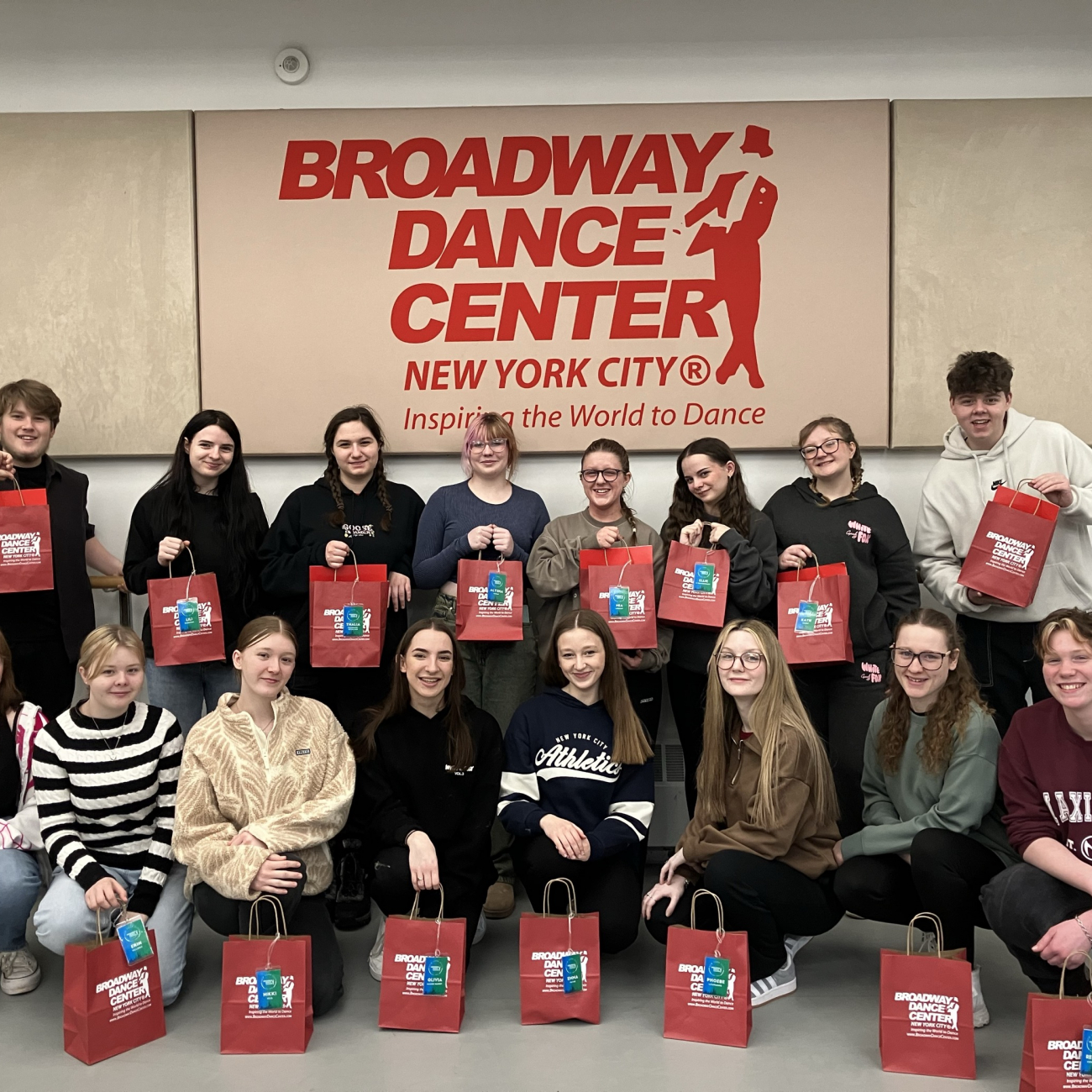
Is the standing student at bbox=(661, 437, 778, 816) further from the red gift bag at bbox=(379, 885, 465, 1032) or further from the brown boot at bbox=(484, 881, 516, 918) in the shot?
the red gift bag at bbox=(379, 885, 465, 1032)

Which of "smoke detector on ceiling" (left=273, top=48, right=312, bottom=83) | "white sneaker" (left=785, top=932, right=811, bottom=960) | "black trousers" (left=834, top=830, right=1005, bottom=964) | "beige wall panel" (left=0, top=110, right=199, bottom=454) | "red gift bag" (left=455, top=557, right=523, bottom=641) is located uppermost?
"smoke detector on ceiling" (left=273, top=48, right=312, bottom=83)

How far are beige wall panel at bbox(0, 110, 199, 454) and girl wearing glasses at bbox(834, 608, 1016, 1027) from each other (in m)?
2.69

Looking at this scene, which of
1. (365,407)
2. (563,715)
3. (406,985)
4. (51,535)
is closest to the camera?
(406,985)

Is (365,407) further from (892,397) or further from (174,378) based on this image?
(892,397)

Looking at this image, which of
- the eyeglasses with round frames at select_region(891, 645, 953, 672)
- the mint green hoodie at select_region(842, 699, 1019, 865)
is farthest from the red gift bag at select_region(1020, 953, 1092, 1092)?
the eyeglasses with round frames at select_region(891, 645, 953, 672)

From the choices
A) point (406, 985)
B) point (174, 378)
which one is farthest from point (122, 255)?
point (406, 985)

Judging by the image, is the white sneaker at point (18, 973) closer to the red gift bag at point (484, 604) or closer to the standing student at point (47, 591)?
the standing student at point (47, 591)

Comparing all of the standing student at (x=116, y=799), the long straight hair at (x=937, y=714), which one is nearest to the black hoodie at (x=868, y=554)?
the long straight hair at (x=937, y=714)

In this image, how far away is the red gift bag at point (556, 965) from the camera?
2.61 meters

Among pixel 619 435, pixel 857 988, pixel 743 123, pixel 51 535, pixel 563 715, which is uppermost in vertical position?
pixel 743 123

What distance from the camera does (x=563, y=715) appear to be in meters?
3.09

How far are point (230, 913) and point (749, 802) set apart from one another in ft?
4.52

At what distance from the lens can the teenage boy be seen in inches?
131

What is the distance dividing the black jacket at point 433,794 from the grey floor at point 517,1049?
1.09 ft
